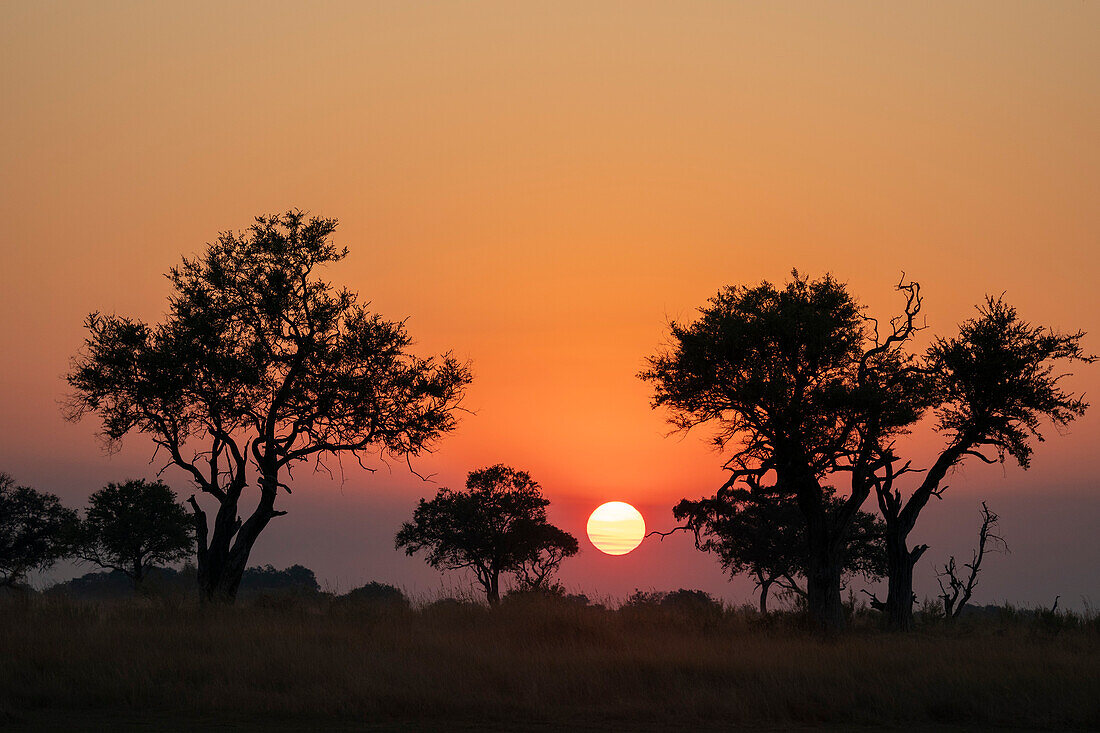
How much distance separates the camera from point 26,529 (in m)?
64.9

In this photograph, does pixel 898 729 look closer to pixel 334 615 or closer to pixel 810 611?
pixel 810 611

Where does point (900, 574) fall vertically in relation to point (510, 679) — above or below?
above

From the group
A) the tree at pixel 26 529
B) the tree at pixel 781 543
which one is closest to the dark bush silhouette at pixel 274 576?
the tree at pixel 26 529

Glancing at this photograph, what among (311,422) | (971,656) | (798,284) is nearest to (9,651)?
(311,422)

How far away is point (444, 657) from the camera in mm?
19688

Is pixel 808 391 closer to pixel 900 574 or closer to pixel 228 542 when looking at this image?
pixel 900 574

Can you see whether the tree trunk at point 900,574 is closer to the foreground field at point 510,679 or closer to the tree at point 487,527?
the foreground field at point 510,679

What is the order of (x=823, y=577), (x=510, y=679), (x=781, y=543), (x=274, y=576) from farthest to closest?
(x=274, y=576), (x=781, y=543), (x=823, y=577), (x=510, y=679)

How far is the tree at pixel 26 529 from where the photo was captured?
64.2m

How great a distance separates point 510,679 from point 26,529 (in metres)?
58.4

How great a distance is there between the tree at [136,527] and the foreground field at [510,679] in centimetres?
3783

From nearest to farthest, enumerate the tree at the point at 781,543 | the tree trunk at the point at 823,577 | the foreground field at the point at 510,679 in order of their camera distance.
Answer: the foreground field at the point at 510,679 → the tree trunk at the point at 823,577 → the tree at the point at 781,543

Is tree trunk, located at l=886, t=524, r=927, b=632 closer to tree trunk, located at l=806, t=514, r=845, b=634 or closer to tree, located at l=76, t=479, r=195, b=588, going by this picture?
tree trunk, located at l=806, t=514, r=845, b=634

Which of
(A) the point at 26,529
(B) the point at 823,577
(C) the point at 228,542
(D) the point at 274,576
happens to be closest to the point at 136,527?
(A) the point at 26,529
